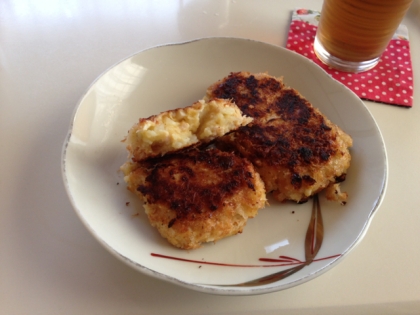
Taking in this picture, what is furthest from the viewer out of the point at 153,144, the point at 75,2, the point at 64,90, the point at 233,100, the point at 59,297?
the point at 75,2

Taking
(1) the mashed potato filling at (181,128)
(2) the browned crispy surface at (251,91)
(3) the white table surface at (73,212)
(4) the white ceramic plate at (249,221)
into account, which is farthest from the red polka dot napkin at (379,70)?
(1) the mashed potato filling at (181,128)

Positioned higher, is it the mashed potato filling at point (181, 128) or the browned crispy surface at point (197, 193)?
the mashed potato filling at point (181, 128)

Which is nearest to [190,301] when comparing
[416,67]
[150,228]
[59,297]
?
[150,228]

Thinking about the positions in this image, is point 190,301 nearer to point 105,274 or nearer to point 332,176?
point 105,274

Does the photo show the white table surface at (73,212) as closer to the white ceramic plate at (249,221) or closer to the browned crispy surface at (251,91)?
the white ceramic plate at (249,221)

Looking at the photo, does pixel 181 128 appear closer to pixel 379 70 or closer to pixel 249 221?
pixel 249 221

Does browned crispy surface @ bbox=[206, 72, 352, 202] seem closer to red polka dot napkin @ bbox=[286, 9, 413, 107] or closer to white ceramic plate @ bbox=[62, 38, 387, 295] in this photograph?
white ceramic plate @ bbox=[62, 38, 387, 295]
